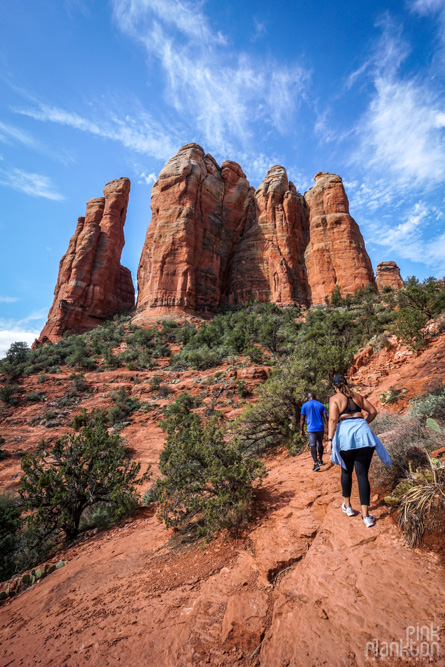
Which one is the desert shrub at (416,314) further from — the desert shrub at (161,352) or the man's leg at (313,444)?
the desert shrub at (161,352)

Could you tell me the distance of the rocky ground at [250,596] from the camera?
1.80m

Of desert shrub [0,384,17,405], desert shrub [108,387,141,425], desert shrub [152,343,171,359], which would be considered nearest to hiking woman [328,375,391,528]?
desert shrub [108,387,141,425]

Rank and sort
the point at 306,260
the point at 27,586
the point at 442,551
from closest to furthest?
1. the point at 442,551
2. the point at 27,586
3. the point at 306,260

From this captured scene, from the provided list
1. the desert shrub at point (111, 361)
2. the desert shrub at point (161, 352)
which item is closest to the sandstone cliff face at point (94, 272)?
the desert shrub at point (111, 361)

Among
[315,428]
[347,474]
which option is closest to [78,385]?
[315,428]

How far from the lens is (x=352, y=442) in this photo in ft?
9.76

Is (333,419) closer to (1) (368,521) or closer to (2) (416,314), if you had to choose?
(1) (368,521)

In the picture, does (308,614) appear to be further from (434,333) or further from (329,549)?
(434,333)

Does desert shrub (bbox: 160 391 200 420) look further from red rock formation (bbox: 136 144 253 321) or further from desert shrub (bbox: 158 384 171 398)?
red rock formation (bbox: 136 144 253 321)

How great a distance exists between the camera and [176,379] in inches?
718

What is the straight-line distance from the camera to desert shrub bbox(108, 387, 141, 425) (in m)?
13.8

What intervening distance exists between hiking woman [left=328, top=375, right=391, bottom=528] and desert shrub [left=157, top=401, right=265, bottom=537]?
123cm

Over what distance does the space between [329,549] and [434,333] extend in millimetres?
9373

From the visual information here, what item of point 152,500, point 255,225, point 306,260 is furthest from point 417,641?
point 255,225
